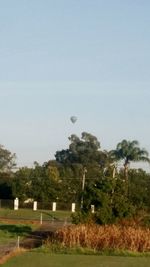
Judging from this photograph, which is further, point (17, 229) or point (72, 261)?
point (17, 229)

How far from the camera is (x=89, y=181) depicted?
6481 centimetres

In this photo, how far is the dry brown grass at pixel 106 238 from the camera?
35156 mm

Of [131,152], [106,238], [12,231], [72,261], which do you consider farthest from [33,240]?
[131,152]

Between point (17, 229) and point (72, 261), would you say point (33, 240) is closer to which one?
point (17, 229)

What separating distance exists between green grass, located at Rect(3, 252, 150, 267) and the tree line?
9.57 meters

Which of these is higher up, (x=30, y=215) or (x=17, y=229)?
(x=30, y=215)

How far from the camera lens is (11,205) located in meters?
71.9

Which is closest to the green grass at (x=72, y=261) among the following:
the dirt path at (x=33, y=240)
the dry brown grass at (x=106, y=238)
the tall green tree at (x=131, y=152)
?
the dirt path at (x=33, y=240)

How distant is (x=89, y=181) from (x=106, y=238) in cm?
2948

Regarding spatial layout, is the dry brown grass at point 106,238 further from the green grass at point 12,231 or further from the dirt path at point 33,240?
the green grass at point 12,231

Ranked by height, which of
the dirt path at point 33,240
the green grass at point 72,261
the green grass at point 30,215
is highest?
the green grass at point 30,215

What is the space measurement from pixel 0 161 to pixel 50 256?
356ft

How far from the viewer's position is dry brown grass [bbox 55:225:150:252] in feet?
115

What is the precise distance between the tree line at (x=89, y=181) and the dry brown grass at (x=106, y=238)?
5.23 meters
